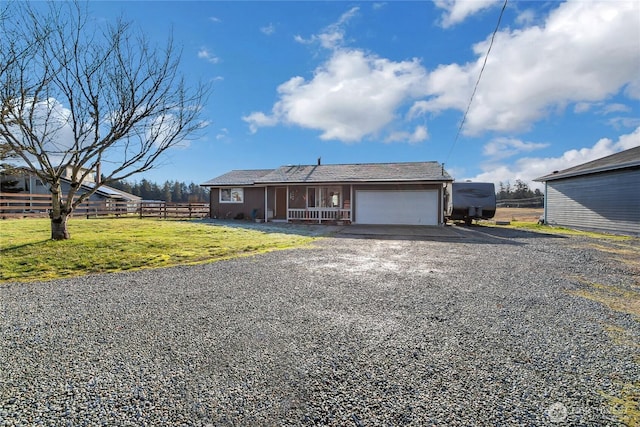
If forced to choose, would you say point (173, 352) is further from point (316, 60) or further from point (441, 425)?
point (316, 60)

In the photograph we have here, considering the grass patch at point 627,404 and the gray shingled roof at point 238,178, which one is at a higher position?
the gray shingled roof at point 238,178

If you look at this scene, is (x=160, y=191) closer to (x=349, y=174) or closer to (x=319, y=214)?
(x=319, y=214)

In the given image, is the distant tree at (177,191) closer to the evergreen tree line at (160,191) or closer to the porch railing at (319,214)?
the evergreen tree line at (160,191)

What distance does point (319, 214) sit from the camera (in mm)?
16016

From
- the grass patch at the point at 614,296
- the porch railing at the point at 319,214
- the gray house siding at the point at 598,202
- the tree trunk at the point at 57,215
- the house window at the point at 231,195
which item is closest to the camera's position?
the grass patch at the point at 614,296

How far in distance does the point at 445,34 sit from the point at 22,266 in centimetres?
1270

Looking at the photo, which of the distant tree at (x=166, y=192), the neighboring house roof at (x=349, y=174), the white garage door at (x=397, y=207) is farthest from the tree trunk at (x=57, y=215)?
the distant tree at (x=166, y=192)

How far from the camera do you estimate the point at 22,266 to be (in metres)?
5.30

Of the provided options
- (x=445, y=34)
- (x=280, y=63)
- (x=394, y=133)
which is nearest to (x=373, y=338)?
(x=445, y=34)

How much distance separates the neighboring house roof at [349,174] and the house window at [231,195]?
513 millimetres

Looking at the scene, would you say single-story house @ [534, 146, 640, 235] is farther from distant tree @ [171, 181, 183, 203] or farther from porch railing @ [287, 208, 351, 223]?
distant tree @ [171, 181, 183, 203]

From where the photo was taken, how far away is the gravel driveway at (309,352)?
174cm

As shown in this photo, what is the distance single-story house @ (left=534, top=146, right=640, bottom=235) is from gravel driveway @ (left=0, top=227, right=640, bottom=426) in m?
9.67

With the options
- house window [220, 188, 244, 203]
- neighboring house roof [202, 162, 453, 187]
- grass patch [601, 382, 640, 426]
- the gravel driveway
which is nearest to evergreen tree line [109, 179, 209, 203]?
house window [220, 188, 244, 203]
